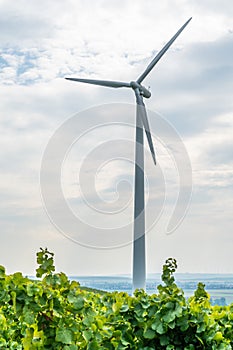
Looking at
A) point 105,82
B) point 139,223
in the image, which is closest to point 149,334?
point 139,223

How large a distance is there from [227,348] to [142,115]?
13.9 m

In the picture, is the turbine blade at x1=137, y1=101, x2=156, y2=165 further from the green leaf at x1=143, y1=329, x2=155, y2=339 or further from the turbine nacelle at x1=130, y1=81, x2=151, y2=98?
the green leaf at x1=143, y1=329, x2=155, y2=339

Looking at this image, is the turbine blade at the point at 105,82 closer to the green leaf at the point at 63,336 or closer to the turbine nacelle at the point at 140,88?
the turbine nacelle at the point at 140,88

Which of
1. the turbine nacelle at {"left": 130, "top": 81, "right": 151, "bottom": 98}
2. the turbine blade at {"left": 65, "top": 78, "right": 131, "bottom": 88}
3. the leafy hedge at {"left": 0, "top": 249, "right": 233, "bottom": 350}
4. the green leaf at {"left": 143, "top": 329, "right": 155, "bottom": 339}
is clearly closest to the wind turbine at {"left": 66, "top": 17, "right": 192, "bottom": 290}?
the turbine blade at {"left": 65, "top": 78, "right": 131, "bottom": 88}

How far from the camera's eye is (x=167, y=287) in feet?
19.1

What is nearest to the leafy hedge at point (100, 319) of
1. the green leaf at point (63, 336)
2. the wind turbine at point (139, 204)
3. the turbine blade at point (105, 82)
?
the green leaf at point (63, 336)


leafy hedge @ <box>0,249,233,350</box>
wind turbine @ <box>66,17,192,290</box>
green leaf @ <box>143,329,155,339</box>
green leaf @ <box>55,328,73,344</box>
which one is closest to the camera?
green leaf @ <box>55,328,73,344</box>

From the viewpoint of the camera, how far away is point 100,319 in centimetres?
466

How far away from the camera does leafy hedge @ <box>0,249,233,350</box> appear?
4.34 meters

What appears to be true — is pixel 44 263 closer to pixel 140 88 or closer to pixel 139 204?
pixel 139 204

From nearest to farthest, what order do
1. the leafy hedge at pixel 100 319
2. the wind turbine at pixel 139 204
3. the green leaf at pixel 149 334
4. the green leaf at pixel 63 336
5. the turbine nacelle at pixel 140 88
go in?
1. the green leaf at pixel 63 336
2. the leafy hedge at pixel 100 319
3. the green leaf at pixel 149 334
4. the wind turbine at pixel 139 204
5. the turbine nacelle at pixel 140 88

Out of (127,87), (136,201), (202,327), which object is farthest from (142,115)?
(202,327)

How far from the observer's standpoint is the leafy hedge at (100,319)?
434cm

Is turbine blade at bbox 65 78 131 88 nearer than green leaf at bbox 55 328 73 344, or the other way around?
green leaf at bbox 55 328 73 344
